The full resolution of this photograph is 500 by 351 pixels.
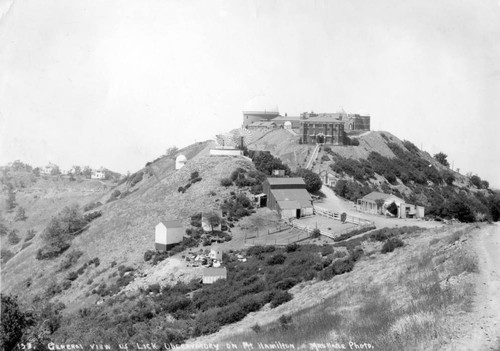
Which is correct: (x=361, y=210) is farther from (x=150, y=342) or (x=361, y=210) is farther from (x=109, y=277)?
(x=150, y=342)

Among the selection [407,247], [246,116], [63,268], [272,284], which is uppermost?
[246,116]

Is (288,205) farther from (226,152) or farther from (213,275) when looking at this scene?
(226,152)

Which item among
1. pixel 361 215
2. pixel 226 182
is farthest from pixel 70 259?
pixel 361 215

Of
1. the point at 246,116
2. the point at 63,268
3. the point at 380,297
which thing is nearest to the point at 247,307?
the point at 380,297

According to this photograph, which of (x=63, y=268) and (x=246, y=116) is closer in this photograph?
(x=63, y=268)

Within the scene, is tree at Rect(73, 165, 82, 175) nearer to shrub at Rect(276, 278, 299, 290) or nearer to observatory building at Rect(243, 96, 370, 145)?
observatory building at Rect(243, 96, 370, 145)

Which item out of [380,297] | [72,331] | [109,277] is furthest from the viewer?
[109,277]
